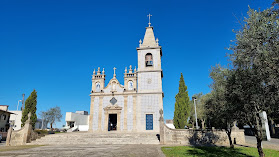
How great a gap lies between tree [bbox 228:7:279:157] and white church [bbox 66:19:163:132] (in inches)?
697

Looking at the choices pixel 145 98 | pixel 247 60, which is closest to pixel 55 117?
pixel 145 98

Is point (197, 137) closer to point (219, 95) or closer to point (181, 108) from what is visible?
point (219, 95)

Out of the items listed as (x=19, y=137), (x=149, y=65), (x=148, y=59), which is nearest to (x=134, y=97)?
(x=149, y=65)

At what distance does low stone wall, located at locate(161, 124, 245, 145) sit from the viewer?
17.9 metres

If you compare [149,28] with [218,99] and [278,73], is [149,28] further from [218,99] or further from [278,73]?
[278,73]

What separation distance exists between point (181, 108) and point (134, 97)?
30.4ft

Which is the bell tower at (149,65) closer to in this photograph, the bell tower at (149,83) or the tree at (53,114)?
the bell tower at (149,83)

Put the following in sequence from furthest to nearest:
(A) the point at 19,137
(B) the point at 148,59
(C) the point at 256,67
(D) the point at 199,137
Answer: (B) the point at 148,59 < (A) the point at 19,137 < (D) the point at 199,137 < (C) the point at 256,67

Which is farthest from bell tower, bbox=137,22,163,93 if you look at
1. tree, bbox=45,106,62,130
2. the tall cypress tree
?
tree, bbox=45,106,62,130

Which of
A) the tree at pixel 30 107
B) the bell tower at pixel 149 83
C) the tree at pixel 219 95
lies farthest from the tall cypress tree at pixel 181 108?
the tree at pixel 30 107

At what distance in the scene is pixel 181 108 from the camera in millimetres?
30656

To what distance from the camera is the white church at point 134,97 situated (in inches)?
1017

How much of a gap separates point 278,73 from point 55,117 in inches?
2601

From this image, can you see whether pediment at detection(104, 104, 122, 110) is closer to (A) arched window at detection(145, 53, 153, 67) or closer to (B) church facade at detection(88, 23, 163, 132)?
(B) church facade at detection(88, 23, 163, 132)
